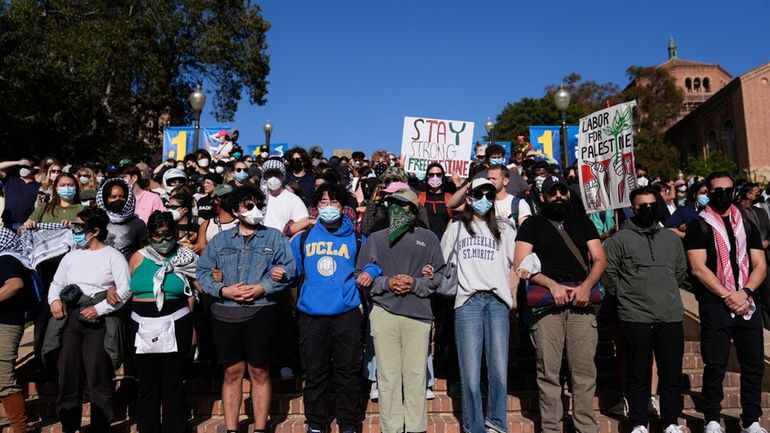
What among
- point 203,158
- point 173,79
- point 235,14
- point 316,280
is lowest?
point 316,280

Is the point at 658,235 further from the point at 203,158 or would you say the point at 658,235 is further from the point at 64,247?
the point at 203,158

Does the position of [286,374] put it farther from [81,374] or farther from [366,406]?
[81,374]

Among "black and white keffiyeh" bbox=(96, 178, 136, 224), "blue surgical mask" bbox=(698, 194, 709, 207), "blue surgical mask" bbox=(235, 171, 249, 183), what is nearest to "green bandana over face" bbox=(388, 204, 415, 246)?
"black and white keffiyeh" bbox=(96, 178, 136, 224)

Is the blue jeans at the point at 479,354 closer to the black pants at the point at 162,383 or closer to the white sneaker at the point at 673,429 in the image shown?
the white sneaker at the point at 673,429

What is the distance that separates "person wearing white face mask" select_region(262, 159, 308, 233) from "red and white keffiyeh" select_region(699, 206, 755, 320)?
4180 millimetres

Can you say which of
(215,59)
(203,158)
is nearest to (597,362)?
(203,158)

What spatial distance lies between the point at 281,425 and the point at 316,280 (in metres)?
1.50

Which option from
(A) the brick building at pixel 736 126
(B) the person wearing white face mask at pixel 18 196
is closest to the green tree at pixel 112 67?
(B) the person wearing white face mask at pixel 18 196

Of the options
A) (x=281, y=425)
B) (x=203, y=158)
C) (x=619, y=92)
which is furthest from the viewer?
(x=619, y=92)

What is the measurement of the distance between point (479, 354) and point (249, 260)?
2208 mm

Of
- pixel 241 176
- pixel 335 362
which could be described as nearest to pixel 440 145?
pixel 241 176

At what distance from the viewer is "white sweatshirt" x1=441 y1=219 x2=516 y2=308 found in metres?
5.94

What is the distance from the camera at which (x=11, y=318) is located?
610 centimetres

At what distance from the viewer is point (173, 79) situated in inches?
1478
